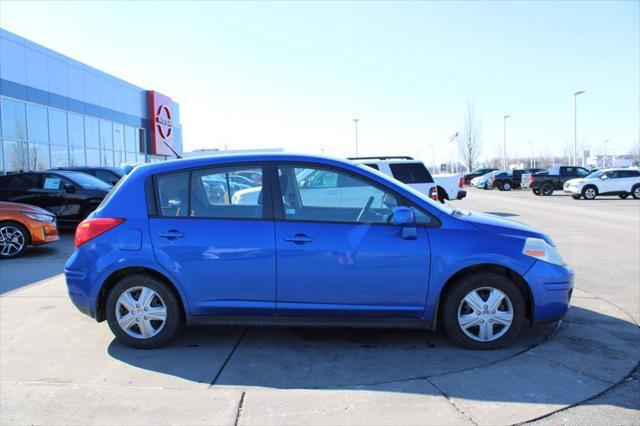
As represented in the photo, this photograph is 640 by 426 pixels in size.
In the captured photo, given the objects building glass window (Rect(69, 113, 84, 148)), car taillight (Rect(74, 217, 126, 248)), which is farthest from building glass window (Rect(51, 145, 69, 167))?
car taillight (Rect(74, 217, 126, 248))

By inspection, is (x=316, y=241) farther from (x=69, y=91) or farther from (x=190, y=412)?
(x=69, y=91)

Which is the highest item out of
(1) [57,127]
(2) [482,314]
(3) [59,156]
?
(1) [57,127]

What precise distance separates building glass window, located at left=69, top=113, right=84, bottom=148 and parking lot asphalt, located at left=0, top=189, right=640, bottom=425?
2282cm

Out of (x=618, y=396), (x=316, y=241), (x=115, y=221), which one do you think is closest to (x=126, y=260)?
(x=115, y=221)

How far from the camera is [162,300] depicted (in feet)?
14.4

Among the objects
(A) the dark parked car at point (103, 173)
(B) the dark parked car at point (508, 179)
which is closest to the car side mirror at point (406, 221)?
(A) the dark parked car at point (103, 173)

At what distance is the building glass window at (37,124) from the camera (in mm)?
22125

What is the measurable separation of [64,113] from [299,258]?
25264 millimetres

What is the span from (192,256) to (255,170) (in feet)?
3.07

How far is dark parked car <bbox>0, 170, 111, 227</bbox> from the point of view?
12016 millimetres

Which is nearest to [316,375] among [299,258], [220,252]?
[299,258]

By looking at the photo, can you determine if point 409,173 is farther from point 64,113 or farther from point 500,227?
point 64,113

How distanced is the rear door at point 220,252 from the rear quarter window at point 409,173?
931 centimetres

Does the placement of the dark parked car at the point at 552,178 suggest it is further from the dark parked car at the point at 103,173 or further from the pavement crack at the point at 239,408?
the pavement crack at the point at 239,408
